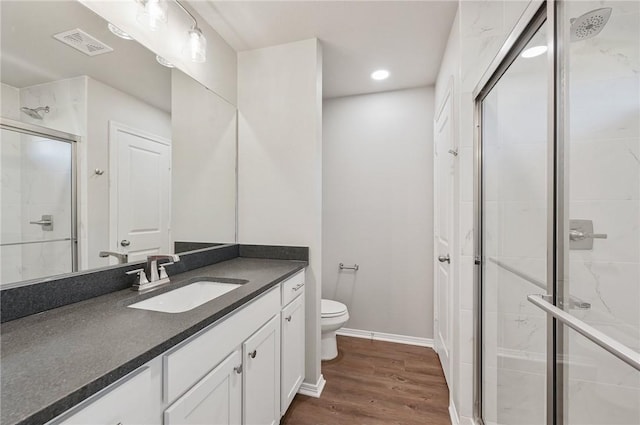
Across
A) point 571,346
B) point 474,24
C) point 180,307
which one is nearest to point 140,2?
point 180,307

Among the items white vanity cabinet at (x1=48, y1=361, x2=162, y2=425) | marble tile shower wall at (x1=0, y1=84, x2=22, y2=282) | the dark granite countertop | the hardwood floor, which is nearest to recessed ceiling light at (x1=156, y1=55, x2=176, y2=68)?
marble tile shower wall at (x1=0, y1=84, x2=22, y2=282)

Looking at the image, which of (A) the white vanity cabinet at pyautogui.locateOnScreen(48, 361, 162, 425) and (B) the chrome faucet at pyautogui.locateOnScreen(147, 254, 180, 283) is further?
(B) the chrome faucet at pyautogui.locateOnScreen(147, 254, 180, 283)

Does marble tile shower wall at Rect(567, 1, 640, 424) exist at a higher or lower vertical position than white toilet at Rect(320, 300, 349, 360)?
higher

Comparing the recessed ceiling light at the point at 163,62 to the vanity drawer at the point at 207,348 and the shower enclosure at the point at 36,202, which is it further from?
the vanity drawer at the point at 207,348

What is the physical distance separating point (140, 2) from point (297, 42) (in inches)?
37.9

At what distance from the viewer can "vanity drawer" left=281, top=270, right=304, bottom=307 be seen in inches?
61.5

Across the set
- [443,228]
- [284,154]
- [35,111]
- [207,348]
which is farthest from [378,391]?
[35,111]

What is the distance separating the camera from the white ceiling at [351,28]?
1640 millimetres

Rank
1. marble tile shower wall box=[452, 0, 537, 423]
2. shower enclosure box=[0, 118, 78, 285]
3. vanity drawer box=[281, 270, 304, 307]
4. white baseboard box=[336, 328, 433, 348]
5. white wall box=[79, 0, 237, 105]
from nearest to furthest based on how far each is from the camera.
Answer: shower enclosure box=[0, 118, 78, 285], white wall box=[79, 0, 237, 105], marble tile shower wall box=[452, 0, 537, 423], vanity drawer box=[281, 270, 304, 307], white baseboard box=[336, 328, 433, 348]

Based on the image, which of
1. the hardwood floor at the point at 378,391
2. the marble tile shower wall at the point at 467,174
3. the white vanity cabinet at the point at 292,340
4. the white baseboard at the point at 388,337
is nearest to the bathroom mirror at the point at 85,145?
the white vanity cabinet at the point at 292,340

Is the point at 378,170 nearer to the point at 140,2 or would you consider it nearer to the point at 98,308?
the point at 140,2

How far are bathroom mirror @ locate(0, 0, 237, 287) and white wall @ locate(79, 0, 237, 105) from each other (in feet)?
0.16

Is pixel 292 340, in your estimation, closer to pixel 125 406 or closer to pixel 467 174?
pixel 125 406

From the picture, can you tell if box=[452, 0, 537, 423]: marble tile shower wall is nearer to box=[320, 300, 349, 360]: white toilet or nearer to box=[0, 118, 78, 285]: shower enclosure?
box=[320, 300, 349, 360]: white toilet
